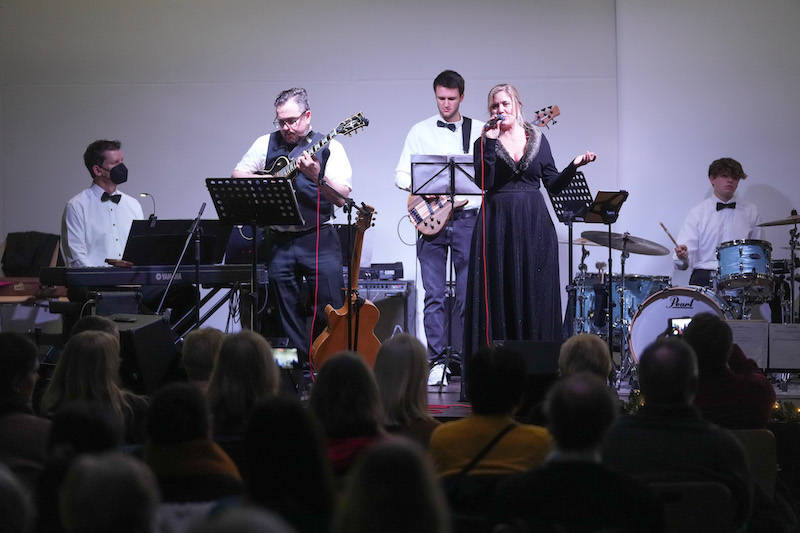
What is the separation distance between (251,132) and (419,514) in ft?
27.4

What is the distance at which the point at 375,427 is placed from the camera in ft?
10.4

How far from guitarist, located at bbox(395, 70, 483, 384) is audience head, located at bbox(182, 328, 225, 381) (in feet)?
10.8

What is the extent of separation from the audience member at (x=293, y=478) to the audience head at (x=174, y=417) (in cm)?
65

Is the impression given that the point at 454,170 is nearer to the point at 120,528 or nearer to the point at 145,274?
A: the point at 145,274

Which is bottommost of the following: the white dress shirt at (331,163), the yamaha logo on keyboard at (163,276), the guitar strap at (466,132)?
the yamaha logo on keyboard at (163,276)

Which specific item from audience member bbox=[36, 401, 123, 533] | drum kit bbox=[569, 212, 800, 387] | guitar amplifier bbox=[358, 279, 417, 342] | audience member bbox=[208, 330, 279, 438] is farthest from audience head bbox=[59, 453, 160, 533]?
guitar amplifier bbox=[358, 279, 417, 342]

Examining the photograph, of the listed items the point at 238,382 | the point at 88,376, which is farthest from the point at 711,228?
the point at 88,376

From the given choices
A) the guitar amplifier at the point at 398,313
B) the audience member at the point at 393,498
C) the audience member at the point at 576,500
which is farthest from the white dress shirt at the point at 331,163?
the audience member at the point at 393,498

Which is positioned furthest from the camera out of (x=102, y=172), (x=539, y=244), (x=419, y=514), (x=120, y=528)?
(x=102, y=172)

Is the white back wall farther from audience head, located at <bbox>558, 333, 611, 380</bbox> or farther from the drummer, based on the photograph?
audience head, located at <bbox>558, 333, 611, 380</bbox>

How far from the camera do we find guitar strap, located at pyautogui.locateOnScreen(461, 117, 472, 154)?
8055 mm

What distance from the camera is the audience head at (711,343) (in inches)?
156

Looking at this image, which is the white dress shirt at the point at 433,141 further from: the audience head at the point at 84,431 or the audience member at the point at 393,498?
the audience member at the point at 393,498

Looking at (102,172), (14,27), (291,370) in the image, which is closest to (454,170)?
(291,370)
